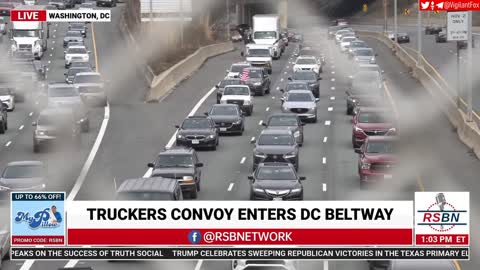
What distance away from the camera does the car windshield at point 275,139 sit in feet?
187

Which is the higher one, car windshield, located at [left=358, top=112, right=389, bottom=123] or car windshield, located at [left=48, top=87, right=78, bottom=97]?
car windshield, located at [left=48, top=87, right=78, bottom=97]

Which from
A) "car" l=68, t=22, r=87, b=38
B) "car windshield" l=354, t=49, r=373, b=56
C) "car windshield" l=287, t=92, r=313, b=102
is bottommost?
"car windshield" l=287, t=92, r=313, b=102

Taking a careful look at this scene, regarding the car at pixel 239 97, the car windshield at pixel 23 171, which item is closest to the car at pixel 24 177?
the car windshield at pixel 23 171

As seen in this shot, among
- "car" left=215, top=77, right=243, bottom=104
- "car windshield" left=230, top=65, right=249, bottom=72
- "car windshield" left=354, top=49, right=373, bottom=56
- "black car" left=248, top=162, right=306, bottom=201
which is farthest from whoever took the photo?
"car windshield" left=354, top=49, right=373, bottom=56

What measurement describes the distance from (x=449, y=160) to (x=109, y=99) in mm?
29376

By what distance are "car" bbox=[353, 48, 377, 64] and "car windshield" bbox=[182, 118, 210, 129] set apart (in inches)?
1599

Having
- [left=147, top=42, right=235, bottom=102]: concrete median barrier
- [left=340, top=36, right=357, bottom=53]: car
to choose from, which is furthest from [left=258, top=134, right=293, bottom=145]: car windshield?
[left=340, top=36, right=357, bottom=53]: car

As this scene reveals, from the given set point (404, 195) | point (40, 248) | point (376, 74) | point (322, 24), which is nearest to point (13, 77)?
A: point (376, 74)

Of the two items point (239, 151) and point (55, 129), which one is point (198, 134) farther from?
point (55, 129)

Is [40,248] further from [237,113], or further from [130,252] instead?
[237,113]

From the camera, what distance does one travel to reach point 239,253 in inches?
965

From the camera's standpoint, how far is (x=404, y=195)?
4834 cm

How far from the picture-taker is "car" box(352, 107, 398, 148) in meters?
62.0

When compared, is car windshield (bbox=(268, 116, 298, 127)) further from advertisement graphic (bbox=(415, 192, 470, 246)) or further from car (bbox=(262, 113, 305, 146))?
advertisement graphic (bbox=(415, 192, 470, 246))
